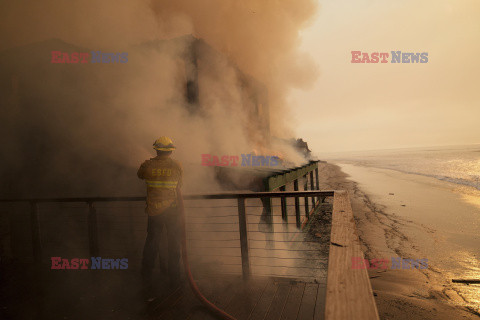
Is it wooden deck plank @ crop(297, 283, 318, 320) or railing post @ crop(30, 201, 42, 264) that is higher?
railing post @ crop(30, 201, 42, 264)

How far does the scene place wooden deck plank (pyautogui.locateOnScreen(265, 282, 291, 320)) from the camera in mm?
2287

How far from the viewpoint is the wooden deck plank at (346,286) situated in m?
0.76

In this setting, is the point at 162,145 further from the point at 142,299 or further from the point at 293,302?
the point at 293,302

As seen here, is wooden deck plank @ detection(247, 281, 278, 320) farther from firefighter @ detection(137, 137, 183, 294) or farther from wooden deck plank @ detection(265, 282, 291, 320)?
firefighter @ detection(137, 137, 183, 294)

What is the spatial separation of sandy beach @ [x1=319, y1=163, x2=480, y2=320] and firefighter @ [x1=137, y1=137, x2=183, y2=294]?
312 cm

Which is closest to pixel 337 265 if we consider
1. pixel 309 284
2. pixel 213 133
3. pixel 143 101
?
pixel 309 284

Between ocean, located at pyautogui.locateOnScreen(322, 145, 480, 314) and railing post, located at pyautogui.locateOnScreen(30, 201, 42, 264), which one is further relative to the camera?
ocean, located at pyautogui.locateOnScreen(322, 145, 480, 314)

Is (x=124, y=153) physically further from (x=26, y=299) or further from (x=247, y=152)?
(x=247, y=152)

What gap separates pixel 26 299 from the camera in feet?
9.40

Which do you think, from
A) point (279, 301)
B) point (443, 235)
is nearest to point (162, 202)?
point (279, 301)

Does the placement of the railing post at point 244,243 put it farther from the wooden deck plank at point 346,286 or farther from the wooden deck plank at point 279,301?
the wooden deck plank at point 346,286

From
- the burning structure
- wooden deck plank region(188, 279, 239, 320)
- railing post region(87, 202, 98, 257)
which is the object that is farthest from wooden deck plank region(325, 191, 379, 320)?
the burning structure

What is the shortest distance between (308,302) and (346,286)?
6.13ft

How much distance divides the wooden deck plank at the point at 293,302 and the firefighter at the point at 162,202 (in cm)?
129
